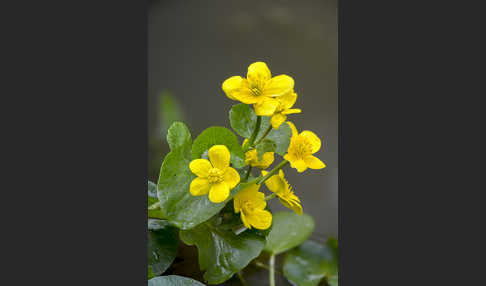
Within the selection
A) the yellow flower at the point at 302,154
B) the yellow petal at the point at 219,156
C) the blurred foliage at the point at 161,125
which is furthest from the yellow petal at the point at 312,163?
the blurred foliage at the point at 161,125

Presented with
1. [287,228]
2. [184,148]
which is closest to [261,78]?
[184,148]

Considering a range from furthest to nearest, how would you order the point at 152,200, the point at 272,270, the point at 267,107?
the point at 272,270 < the point at 152,200 < the point at 267,107

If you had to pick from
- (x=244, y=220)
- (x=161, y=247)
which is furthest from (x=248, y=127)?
(x=161, y=247)

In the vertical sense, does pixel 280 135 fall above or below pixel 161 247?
above

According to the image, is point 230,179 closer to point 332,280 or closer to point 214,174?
point 214,174

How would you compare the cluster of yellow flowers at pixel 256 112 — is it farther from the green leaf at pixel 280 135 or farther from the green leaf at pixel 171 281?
the green leaf at pixel 171 281

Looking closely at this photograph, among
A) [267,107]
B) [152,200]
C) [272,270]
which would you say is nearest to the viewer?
[267,107]
